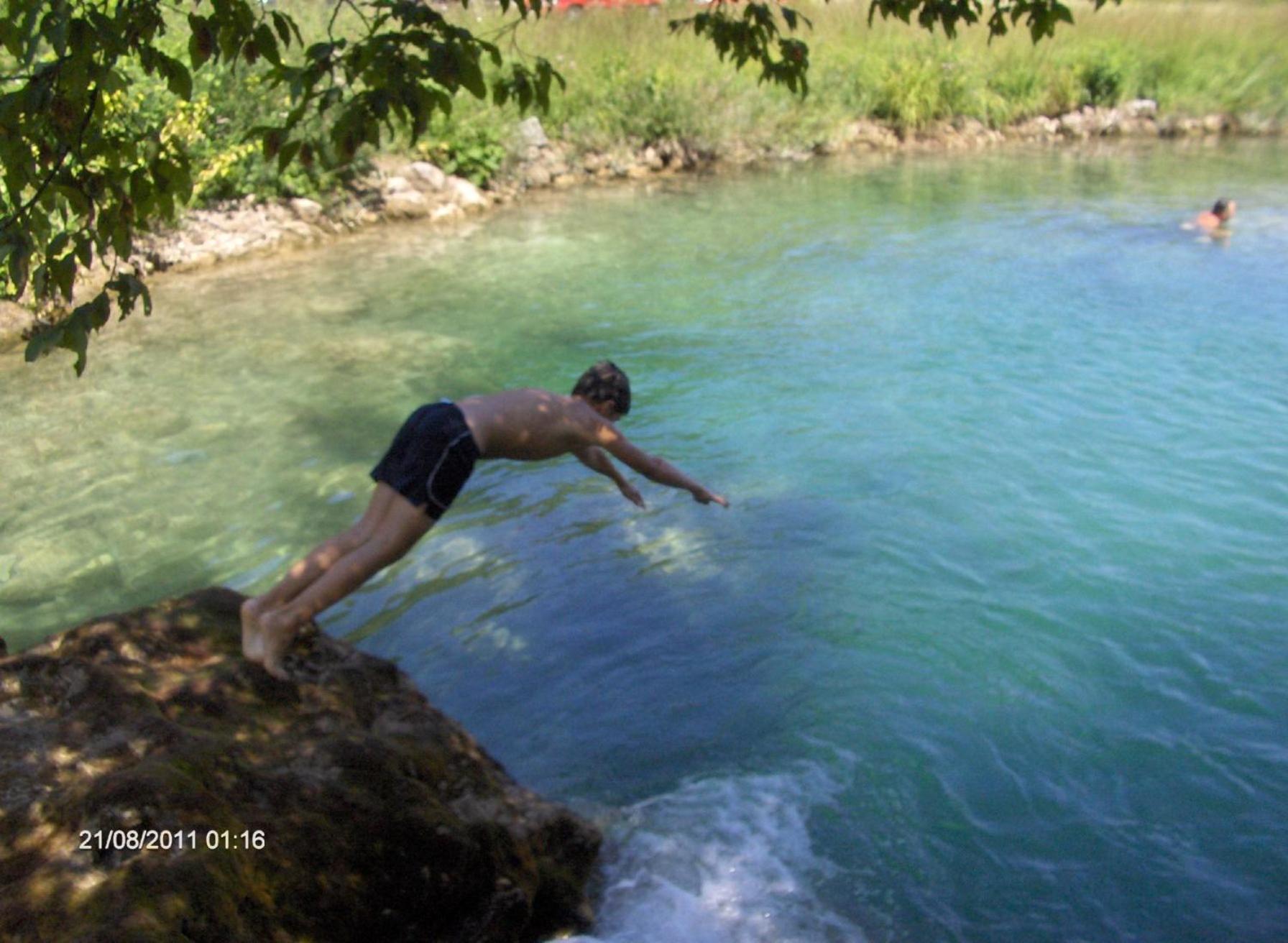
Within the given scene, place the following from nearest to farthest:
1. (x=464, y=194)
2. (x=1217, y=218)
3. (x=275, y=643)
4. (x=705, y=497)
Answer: (x=275, y=643), (x=705, y=497), (x=1217, y=218), (x=464, y=194)

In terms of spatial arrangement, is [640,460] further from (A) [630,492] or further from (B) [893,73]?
(B) [893,73]

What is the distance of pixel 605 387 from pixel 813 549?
2.77 meters

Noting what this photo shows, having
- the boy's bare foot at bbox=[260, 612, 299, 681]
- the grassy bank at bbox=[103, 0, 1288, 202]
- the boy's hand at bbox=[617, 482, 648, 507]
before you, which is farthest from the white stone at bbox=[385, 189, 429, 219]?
the boy's bare foot at bbox=[260, 612, 299, 681]

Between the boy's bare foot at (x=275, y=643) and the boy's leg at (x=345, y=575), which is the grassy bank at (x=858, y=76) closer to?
the boy's leg at (x=345, y=575)

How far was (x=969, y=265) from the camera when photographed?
15.3m

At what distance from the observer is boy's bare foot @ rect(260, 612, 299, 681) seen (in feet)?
14.7

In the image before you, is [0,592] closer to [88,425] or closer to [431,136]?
[88,425]

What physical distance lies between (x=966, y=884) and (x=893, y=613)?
92.2 inches

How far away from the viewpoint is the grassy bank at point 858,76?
21.9 m

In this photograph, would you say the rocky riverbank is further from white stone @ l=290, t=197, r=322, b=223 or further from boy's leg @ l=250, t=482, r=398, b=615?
boy's leg @ l=250, t=482, r=398, b=615

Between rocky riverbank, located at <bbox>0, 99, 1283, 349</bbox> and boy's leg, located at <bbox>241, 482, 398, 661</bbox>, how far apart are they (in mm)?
7638

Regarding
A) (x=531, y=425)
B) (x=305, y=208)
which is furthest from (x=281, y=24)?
(x=305, y=208)

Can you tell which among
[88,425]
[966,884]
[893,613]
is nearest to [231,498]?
[88,425]

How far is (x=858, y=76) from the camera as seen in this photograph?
2584 cm
